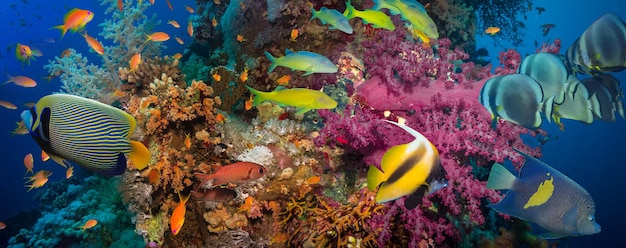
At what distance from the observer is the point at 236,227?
12.2 feet

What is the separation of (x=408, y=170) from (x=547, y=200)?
104 centimetres

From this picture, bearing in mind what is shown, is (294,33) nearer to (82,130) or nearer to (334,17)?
(334,17)

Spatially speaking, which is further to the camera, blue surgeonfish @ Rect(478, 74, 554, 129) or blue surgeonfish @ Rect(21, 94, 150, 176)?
blue surgeonfish @ Rect(478, 74, 554, 129)

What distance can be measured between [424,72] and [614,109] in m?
1.80

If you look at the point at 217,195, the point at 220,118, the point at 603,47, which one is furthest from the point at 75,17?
the point at 603,47

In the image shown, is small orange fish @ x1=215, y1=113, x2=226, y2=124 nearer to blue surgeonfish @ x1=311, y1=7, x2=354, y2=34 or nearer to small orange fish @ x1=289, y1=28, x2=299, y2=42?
blue surgeonfish @ x1=311, y1=7, x2=354, y2=34

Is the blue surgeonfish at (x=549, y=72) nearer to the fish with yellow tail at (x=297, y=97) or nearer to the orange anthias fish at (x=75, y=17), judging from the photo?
the fish with yellow tail at (x=297, y=97)

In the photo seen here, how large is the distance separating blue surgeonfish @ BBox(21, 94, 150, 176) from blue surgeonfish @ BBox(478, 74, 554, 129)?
232 centimetres

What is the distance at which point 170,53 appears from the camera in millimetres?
22109

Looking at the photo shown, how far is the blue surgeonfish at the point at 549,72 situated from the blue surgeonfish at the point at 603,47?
206 mm

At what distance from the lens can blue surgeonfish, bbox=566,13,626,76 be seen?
8.62ft

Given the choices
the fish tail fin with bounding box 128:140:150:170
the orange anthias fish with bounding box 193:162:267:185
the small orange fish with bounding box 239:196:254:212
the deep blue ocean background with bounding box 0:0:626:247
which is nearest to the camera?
the fish tail fin with bounding box 128:140:150:170

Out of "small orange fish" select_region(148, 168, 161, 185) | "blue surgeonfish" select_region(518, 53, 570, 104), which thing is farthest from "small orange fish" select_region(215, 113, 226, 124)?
"blue surgeonfish" select_region(518, 53, 570, 104)

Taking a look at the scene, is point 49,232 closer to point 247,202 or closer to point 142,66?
point 142,66
